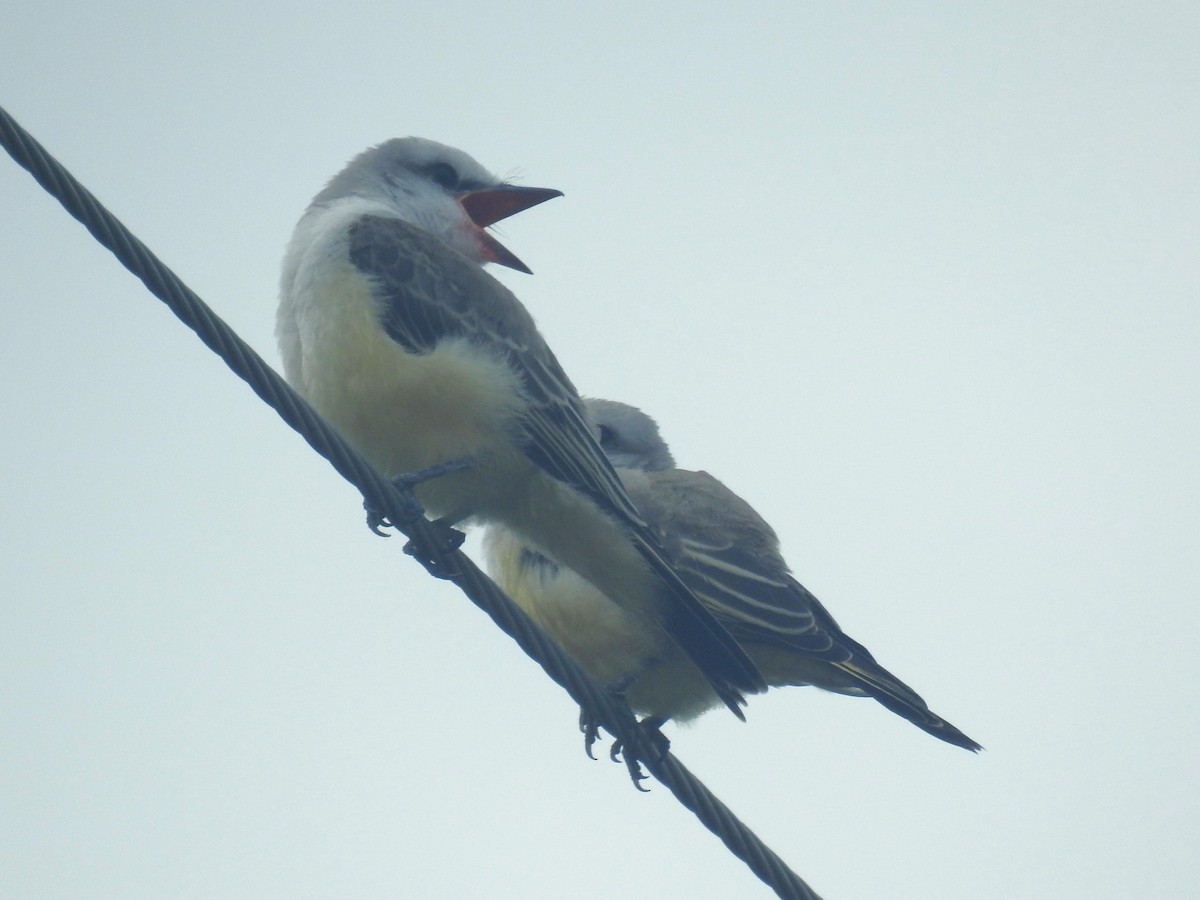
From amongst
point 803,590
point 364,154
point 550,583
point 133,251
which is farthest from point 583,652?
point 133,251

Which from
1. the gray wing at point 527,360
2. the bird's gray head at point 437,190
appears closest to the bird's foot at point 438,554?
the gray wing at point 527,360

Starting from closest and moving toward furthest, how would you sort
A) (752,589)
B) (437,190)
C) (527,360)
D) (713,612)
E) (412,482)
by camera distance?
(412,482), (527,360), (713,612), (752,589), (437,190)

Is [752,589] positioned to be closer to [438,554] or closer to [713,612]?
[713,612]

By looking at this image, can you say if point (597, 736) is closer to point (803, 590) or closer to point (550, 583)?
point (550, 583)

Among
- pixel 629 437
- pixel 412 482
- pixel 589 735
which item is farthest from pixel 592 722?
pixel 629 437

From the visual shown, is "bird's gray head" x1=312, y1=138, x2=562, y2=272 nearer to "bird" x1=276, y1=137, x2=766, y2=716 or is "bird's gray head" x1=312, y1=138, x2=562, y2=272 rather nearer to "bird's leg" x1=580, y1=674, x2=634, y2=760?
"bird" x1=276, y1=137, x2=766, y2=716

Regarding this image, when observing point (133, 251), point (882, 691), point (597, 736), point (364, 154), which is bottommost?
point (882, 691)
